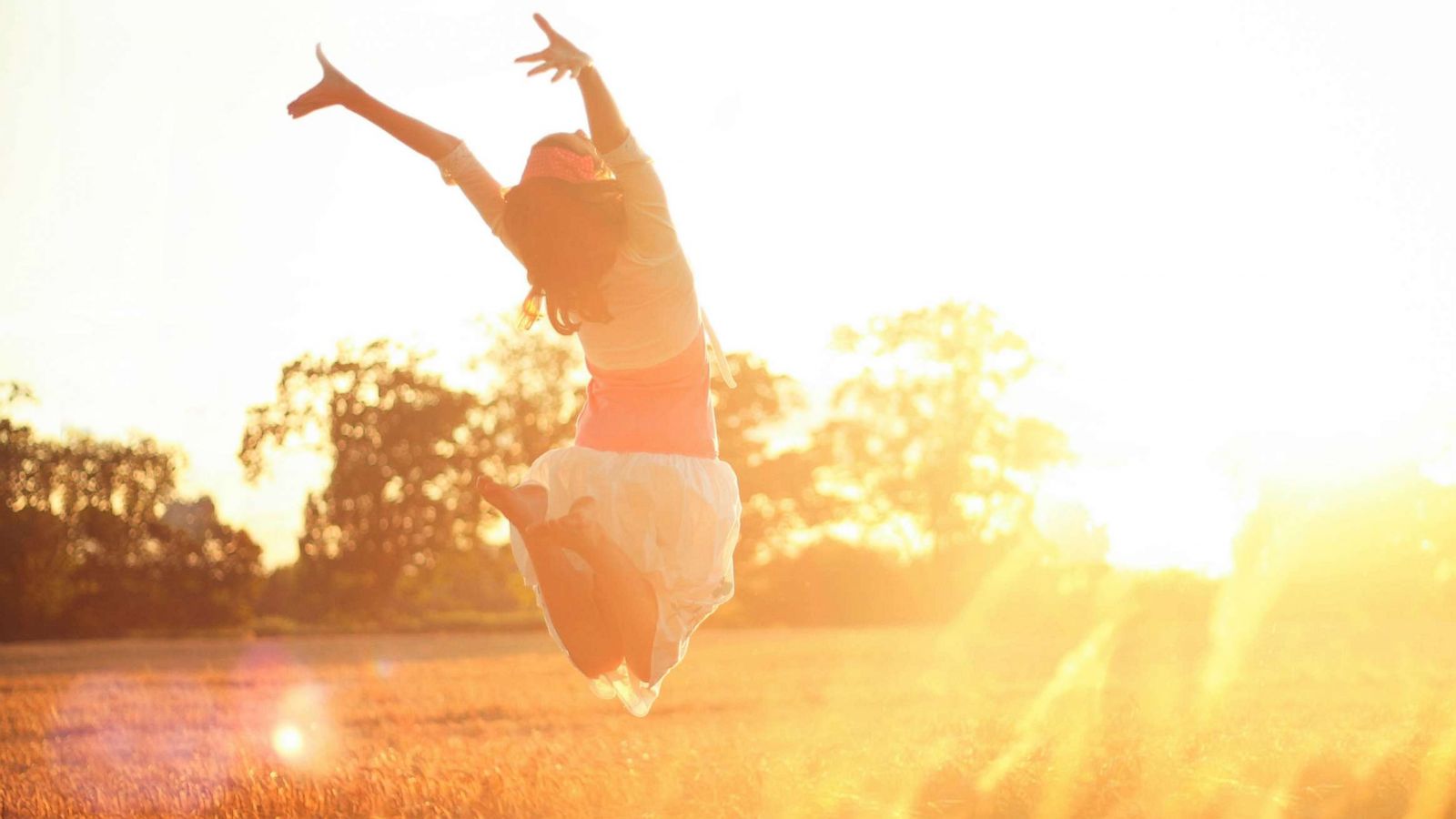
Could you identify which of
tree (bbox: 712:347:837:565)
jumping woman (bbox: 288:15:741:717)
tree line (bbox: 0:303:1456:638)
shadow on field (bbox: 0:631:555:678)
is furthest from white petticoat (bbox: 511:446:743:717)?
tree (bbox: 712:347:837:565)

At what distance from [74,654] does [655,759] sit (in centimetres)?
2427

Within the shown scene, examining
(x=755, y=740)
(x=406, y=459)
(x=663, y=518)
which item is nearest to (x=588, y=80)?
(x=663, y=518)

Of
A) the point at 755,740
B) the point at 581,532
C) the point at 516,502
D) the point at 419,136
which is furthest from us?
the point at 755,740

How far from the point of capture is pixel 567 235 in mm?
4980

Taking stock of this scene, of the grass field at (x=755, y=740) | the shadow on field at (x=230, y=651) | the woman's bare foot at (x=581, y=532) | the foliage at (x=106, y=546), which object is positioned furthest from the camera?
the foliage at (x=106, y=546)

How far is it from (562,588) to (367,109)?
1.78m

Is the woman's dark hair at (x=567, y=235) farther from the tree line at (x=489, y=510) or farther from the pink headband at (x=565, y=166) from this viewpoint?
the tree line at (x=489, y=510)

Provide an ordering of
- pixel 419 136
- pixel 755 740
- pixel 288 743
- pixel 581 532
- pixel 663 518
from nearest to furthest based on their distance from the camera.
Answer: pixel 419 136 → pixel 581 532 → pixel 663 518 → pixel 288 743 → pixel 755 740

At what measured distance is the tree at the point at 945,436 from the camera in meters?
50.1

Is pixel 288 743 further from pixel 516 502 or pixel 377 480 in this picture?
pixel 377 480

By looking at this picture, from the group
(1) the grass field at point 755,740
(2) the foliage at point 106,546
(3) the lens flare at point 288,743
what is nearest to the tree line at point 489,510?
(2) the foliage at point 106,546

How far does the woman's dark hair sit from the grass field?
417 centimetres

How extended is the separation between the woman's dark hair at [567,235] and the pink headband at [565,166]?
2cm

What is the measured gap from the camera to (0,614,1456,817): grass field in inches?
350
